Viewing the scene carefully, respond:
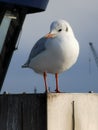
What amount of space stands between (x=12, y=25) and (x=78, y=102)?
1547cm

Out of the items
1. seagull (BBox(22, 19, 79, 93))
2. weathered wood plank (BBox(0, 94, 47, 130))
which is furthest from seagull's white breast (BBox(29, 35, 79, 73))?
weathered wood plank (BBox(0, 94, 47, 130))

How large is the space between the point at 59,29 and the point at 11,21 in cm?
1285

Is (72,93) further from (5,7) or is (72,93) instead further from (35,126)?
(5,7)

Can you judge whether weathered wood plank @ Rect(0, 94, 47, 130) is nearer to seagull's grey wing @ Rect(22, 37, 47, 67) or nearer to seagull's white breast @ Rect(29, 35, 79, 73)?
seagull's white breast @ Rect(29, 35, 79, 73)

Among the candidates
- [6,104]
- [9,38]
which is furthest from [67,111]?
[9,38]

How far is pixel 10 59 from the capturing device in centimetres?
2600

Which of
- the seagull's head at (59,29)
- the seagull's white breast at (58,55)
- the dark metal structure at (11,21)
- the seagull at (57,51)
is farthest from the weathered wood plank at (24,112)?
the dark metal structure at (11,21)

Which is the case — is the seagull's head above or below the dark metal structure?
below

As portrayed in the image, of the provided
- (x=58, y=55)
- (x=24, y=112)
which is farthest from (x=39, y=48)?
(x=24, y=112)

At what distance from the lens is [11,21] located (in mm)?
24594

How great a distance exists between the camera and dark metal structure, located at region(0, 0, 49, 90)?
23.4 m

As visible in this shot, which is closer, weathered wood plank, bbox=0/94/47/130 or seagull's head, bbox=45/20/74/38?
weathered wood plank, bbox=0/94/47/130

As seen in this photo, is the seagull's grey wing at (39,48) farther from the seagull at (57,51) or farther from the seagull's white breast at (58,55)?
the seagull's white breast at (58,55)

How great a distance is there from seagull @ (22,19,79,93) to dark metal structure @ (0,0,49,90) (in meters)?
10.5
